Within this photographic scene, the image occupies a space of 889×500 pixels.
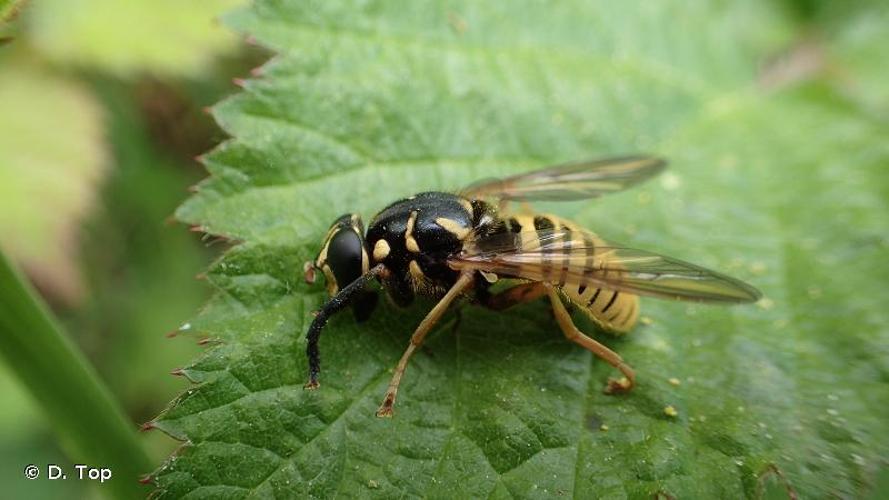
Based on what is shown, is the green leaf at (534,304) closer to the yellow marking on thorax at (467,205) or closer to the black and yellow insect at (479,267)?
the black and yellow insect at (479,267)

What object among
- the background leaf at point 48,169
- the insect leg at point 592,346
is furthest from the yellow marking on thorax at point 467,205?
the background leaf at point 48,169

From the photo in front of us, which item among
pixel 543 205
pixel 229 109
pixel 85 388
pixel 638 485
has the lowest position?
pixel 638 485

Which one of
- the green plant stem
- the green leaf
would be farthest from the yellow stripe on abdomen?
the green plant stem

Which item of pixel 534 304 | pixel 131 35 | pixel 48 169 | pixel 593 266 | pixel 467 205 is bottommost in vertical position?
pixel 534 304

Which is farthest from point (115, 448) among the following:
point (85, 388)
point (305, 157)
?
point (305, 157)

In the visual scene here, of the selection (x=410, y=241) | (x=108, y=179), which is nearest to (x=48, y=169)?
(x=108, y=179)

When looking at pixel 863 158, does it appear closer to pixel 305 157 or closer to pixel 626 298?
pixel 626 298

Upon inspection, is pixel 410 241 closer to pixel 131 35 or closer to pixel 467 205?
pixel 467 205
